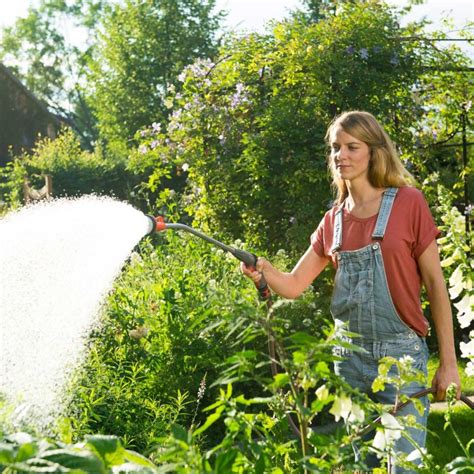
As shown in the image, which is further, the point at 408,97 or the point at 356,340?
the point at 408,97

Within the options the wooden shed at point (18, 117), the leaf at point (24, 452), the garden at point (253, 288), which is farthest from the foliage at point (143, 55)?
the leaf at point (24, 452)

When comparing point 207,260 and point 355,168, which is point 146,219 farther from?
point 207,260

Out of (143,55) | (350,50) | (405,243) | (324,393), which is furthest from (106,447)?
(143,55)

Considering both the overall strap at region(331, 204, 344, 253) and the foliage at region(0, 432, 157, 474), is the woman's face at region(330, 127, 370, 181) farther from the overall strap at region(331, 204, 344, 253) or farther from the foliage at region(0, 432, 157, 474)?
the foliage at region(0, 432, 157, 474)

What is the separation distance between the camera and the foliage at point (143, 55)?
945 inches

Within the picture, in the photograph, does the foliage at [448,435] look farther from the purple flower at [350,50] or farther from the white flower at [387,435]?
the purple flower at [350,50]

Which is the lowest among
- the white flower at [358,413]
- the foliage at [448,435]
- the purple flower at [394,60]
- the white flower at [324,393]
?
the foliage at [448,435]

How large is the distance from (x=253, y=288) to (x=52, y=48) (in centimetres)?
3966

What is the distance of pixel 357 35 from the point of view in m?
6.76

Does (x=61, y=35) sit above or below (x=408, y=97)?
above

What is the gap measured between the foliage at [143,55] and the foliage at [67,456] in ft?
74.1

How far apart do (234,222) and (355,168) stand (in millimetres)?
3989

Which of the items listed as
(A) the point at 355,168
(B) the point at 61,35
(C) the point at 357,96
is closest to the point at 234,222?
(C) the point at 357,96

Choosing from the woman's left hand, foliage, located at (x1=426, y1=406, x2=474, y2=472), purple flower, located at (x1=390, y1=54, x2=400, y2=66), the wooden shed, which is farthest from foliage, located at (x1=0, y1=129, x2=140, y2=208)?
the woman's left hand
